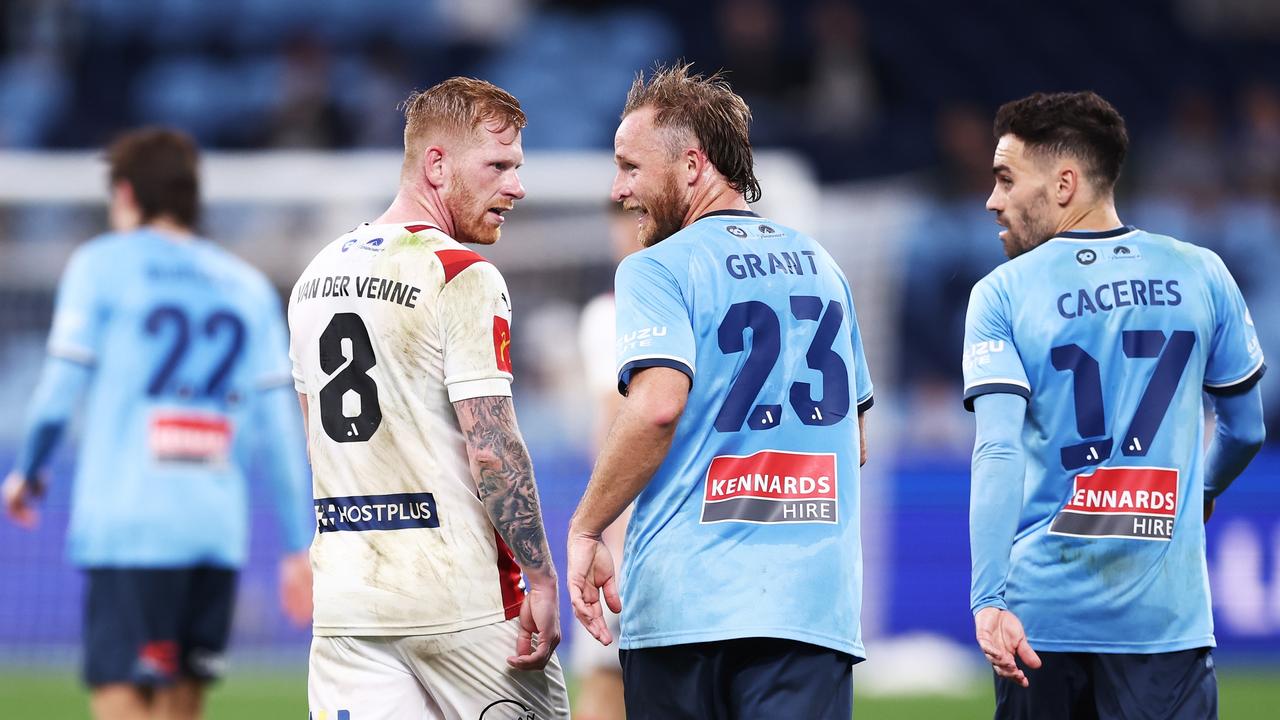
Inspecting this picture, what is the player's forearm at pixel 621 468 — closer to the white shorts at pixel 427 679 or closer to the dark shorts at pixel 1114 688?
the white shorts at pixel 427 679

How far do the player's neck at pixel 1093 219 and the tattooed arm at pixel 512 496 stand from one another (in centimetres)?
177

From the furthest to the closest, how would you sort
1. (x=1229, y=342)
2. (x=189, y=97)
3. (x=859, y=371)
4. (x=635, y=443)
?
(x=189, y=97), (x=1229, y=342), (x=859, y=371), (x=635, y=443)

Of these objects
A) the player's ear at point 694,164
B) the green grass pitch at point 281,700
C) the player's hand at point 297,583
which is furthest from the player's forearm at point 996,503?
the green grass pitch at point 281,700

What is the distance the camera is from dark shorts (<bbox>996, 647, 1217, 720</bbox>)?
15.1ft

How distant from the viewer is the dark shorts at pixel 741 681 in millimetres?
4270

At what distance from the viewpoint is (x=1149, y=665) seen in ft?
15.2

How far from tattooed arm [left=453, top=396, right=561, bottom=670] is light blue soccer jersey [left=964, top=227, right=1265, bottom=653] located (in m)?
1.31

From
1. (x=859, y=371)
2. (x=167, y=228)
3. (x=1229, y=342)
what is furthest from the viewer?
(x=167, y=228)

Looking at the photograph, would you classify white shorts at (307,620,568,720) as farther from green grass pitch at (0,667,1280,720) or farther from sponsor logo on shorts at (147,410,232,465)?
green grass pitch at (0,667,1280,720)

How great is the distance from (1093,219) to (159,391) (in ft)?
12.5

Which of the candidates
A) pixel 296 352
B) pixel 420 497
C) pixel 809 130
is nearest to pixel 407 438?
pixel 420 497

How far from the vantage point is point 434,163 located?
4.70 meters

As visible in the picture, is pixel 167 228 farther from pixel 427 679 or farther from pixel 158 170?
pixel 427 679

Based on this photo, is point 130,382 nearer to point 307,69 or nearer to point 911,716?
point 911,716
